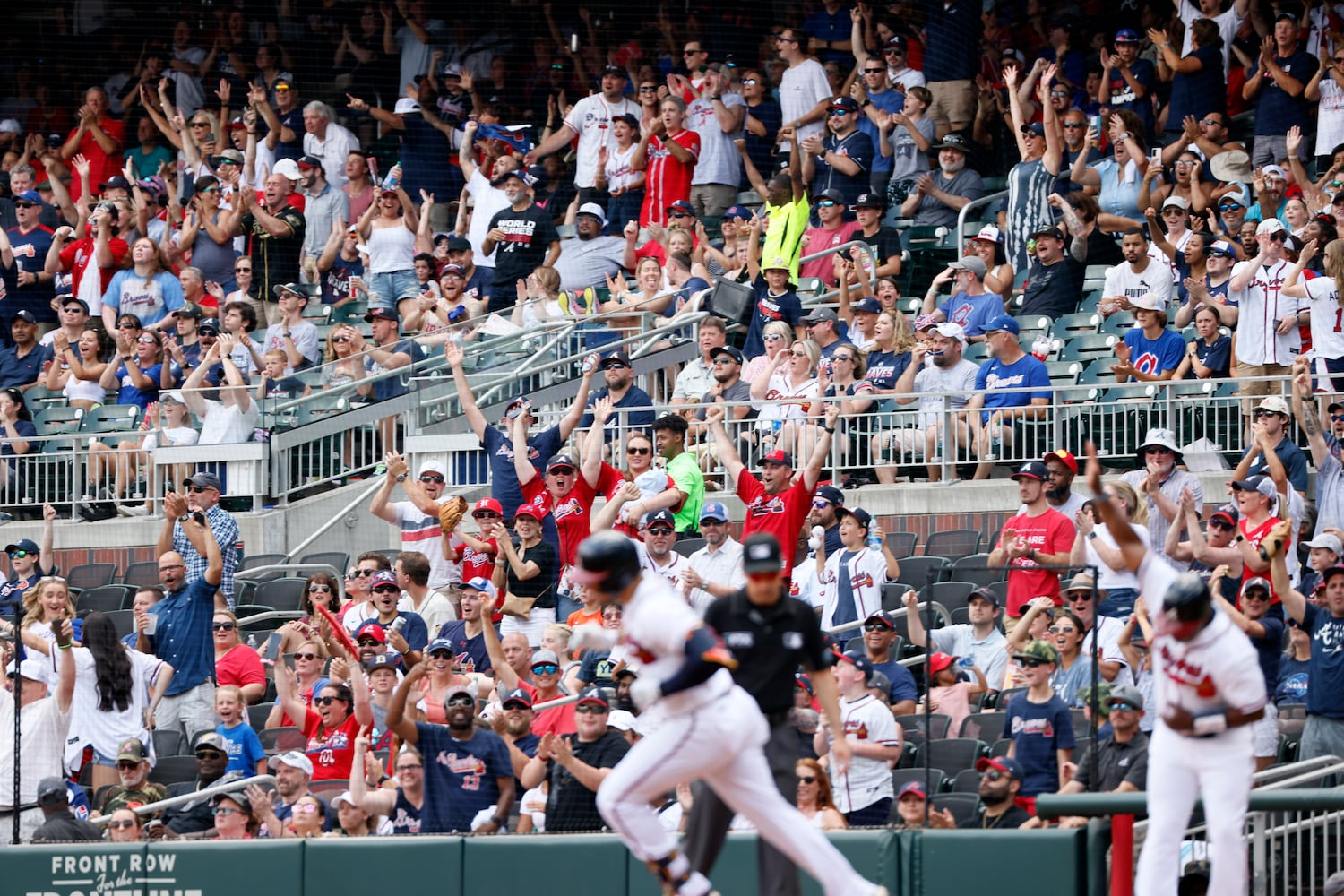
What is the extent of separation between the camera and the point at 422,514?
14281 mm

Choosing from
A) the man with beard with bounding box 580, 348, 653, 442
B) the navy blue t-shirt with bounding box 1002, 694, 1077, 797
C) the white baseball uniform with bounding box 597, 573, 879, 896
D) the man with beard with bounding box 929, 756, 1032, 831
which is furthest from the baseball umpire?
the man with beard with bounding box 580, 348, 653, 442

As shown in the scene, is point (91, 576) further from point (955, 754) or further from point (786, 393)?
point (955, 754)

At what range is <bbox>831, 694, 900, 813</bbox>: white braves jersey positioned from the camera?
9.66 m

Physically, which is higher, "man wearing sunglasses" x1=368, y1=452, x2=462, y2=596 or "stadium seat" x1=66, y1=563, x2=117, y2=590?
"man wearing sunglasses" x1=368, y1=452, x2=462, y2=596

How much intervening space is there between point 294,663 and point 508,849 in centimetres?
354

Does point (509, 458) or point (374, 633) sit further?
point (509, 458)

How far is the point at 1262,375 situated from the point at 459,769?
664cm

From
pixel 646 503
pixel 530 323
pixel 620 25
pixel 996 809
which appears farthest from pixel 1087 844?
pixel 620 25

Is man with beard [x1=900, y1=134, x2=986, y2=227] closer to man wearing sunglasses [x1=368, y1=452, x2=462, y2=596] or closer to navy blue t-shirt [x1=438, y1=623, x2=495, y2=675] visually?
man wearing sunglasses [x1=368, y1=452, x2=462, y2=596]

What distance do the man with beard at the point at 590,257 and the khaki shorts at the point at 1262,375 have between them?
20.2 ft

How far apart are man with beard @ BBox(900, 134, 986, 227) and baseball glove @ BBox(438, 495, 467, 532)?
581 centimetres

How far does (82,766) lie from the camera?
1195 cm

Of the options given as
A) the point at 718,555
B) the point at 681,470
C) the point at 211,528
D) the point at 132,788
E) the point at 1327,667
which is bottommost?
the point at 132,788

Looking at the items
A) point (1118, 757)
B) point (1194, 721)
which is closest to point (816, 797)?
point (1118, 757)
